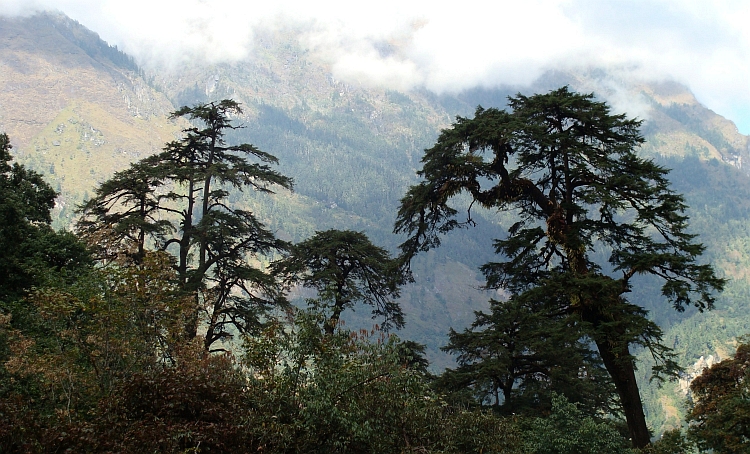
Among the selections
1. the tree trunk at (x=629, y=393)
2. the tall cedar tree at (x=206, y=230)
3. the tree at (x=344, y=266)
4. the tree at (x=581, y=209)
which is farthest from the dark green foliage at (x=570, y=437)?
the tall cedar tree at (x=206, y=230)

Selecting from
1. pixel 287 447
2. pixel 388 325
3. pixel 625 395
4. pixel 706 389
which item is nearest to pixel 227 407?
pixel 287 447

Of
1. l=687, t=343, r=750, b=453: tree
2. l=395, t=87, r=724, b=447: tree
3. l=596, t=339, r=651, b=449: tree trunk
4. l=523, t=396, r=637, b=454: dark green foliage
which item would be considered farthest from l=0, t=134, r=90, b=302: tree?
l=687, t=343, r=750, b=453: tree

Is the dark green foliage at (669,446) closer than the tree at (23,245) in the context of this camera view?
Yes

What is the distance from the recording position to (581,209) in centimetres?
1850

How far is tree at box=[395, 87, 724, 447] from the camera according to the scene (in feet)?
55.4

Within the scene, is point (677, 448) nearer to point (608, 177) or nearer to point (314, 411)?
point (608, 177)

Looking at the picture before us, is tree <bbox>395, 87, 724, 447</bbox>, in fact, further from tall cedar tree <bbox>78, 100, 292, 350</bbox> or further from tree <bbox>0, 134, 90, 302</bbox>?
tree <bbox>0, 134, 90, 302</bbox>

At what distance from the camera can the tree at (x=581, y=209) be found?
16.9 metres

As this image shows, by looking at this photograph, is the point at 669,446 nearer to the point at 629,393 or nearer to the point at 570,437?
the point at 629,393

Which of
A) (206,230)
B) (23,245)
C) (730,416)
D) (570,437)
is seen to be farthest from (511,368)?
(23,245)

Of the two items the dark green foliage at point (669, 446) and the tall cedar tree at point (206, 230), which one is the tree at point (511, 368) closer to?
the dark green foliage at point (669, 446)

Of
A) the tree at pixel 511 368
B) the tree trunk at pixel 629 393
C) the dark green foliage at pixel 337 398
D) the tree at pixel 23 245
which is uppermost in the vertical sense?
the tree at pixel 23 245

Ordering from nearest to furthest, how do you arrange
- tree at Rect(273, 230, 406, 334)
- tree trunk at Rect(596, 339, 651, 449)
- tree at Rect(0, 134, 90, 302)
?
tree trunk at Rect(596, 339, 651, 449)
tree at Rect(0, 134, 90, 302)
tree at Rect(273, 230, 406, 334)

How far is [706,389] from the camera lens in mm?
35125
